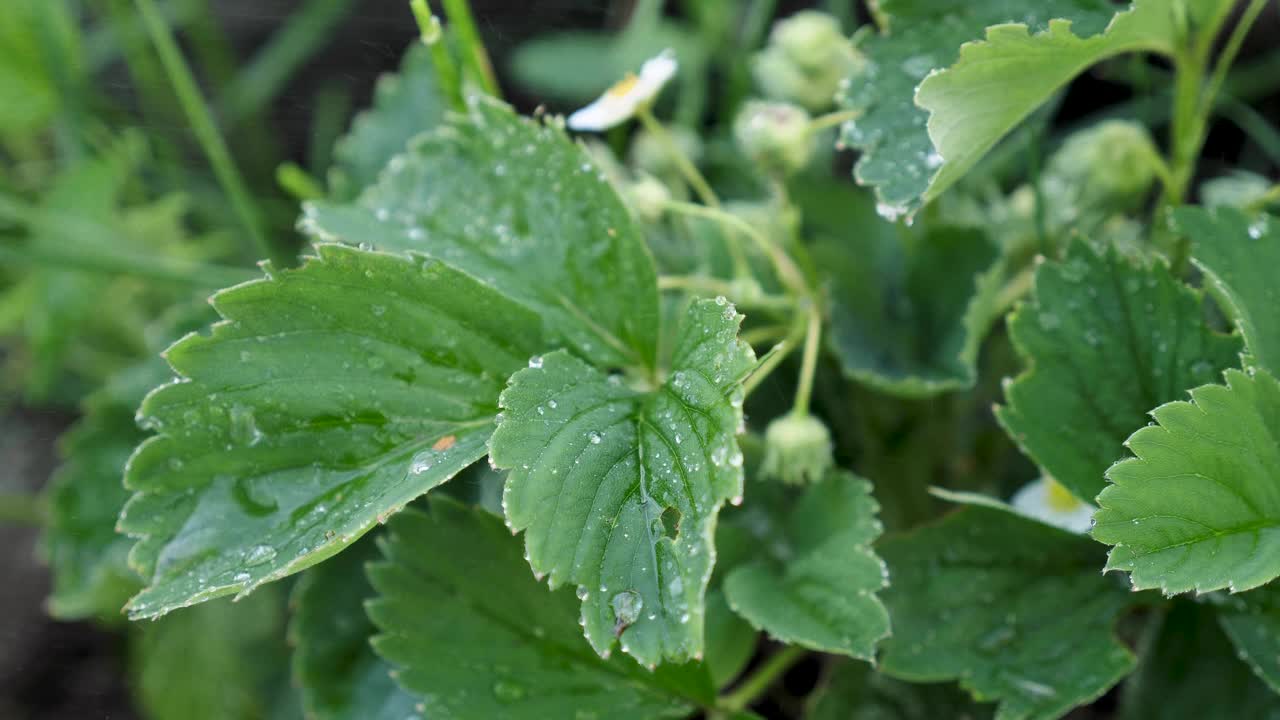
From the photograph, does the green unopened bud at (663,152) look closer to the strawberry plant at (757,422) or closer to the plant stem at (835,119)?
the strawberry plant at (757,422)

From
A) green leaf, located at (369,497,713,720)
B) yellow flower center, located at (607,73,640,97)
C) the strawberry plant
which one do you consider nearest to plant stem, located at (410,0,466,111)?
the strawberry plant

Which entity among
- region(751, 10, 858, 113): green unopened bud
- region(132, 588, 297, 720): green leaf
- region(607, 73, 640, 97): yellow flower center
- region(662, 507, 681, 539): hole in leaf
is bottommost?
region(132, 588, 297, 720): green leaf

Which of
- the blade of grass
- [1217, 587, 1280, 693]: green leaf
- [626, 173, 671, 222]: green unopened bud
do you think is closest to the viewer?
[1217, 587, 1280, 693]: green leaf

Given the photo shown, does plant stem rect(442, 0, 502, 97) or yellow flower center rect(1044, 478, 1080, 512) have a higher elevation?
plant stem rect(442, 0, 502, 97)

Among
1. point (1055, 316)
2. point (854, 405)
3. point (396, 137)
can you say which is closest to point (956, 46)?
point (1055, 316)

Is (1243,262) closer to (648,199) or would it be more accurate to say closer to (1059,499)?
(1059,499)

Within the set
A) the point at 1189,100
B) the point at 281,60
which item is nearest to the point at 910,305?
the point at 1189,100

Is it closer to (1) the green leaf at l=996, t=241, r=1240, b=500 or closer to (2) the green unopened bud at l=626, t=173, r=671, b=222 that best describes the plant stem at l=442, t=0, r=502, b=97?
(2) the green unopened bud at l=626, t=173, r=671, b=222
